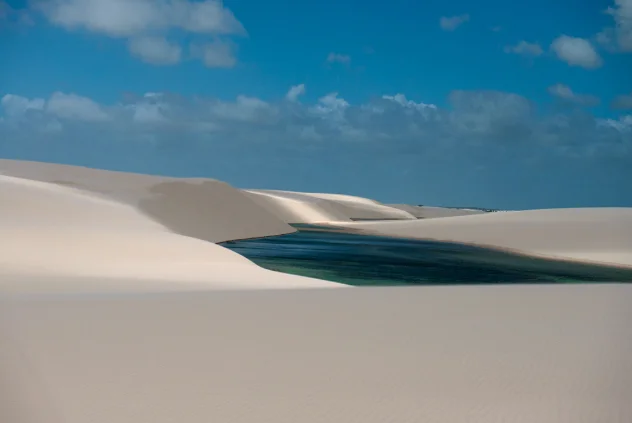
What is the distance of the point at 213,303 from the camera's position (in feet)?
32.1

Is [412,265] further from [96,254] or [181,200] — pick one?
[181,200]

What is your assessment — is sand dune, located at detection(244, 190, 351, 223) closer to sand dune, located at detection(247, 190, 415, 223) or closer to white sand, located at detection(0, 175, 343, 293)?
sand dune, located at detection(247, 190, 415, 223)

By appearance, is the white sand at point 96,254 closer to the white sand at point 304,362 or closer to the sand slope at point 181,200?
the white sand at point 304,362

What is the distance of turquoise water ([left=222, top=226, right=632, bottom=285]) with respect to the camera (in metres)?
20.8

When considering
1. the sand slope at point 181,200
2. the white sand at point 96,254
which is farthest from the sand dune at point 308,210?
the white sand at point 96,254

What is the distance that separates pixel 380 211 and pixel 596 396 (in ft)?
342

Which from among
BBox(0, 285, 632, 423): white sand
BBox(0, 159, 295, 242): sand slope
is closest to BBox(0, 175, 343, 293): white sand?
BBox(0, 285, 632, 423): white sand

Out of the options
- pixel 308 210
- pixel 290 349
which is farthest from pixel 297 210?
pixel 290 349

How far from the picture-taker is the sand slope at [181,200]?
34625 mm

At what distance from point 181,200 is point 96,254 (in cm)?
1922

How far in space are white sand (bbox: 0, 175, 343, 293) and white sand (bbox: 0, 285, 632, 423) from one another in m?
3.25

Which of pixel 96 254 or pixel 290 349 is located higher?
pixel 96 254

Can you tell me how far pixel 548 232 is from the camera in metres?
41.5

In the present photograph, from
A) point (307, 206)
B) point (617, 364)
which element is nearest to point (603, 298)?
point (617, 364)
